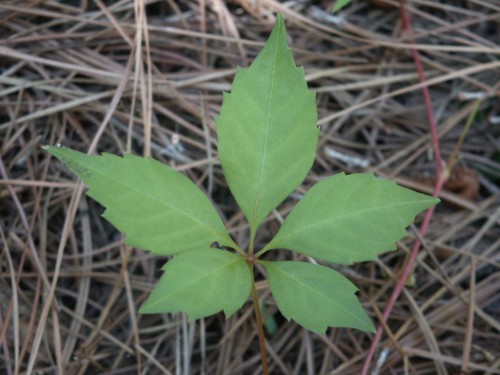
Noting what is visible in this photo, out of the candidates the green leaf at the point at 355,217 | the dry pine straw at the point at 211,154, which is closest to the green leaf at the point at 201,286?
the green leaf at the point at 355,217

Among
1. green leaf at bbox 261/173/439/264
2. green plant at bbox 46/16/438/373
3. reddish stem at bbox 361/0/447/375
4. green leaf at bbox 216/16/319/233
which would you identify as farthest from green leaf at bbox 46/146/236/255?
reddish stem at bbox 361/0/447/375

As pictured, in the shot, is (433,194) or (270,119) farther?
(433,194)

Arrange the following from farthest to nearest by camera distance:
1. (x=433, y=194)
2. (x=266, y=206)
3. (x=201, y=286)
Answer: (x=433, y=194) → (x=266, y=206) → (x=201, y=286)

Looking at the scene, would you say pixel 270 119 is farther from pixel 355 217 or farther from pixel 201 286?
pixel 201 286

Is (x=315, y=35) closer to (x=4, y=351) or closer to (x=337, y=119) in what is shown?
(x=337, y=119)

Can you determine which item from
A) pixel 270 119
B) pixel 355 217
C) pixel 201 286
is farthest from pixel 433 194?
pixel 201 286

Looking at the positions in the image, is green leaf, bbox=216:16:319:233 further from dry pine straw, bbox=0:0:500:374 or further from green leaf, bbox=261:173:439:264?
dry pine straw, bbox=0:0:500:374

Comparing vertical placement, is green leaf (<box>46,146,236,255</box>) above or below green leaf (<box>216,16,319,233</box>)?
below
